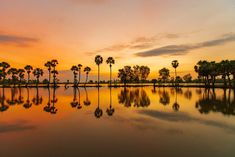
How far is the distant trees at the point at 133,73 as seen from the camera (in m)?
167

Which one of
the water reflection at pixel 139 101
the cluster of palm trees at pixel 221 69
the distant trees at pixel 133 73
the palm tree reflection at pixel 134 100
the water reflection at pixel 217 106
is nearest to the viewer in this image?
the water reflection at pixel 217 106

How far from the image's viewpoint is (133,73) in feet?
585

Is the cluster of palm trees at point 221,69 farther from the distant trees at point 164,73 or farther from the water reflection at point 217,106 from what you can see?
the distant trees at point 164,73

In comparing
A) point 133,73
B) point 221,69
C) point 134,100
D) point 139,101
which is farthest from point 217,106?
point 133,73

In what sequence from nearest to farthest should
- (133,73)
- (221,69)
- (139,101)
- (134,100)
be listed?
(139,101) < (134,100) < (221,69) < (133,73)

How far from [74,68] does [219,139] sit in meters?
142

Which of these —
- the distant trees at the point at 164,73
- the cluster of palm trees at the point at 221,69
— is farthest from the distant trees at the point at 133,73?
the cluster of palm trees at the point at 221,69

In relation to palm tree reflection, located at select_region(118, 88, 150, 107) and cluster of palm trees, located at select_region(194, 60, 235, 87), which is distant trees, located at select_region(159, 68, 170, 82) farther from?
palm tree reflection, located at select_region(118, 88, 150, 107)

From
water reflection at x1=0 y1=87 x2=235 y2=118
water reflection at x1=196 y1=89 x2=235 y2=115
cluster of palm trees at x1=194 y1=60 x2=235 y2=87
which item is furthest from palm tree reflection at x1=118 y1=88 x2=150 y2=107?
cluster of palm trees at x1=194 y1=60 x2=235 y2=87

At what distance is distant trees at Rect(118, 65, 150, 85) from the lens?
167m

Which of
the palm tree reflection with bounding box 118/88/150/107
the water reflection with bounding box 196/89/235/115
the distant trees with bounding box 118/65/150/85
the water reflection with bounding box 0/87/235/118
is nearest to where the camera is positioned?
the water reflection with bounding box 196/89/235/115

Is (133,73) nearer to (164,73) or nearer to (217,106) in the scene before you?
(164,73)

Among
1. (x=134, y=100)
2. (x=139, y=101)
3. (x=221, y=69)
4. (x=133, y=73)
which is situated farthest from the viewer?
(x=133, y=73)

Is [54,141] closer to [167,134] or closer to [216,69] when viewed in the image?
[167,134]
